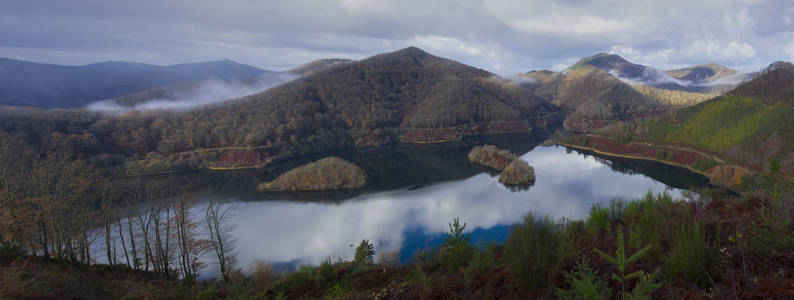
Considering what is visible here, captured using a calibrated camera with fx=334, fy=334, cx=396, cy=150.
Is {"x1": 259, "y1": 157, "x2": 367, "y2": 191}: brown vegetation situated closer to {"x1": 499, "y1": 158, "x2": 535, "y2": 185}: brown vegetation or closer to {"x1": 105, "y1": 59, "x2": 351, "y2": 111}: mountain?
{"x1": 499, "y1": 158, "x2": 535, "y2": 185}: brown vegetation

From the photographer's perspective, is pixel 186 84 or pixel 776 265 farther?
pixel 186 84

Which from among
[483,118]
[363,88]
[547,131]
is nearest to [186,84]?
[363,88]

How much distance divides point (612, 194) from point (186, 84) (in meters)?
202

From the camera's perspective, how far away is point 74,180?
21.0 m

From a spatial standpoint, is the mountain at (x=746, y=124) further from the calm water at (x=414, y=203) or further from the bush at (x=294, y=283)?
the bush at (x=294, y=283)

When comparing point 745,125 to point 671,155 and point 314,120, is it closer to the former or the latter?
point 671,155

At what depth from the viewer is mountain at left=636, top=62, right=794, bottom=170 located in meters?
49.1

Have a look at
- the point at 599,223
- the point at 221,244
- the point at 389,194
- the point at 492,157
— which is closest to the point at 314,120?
the point at 492,157

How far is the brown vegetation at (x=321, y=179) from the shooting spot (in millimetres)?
56875

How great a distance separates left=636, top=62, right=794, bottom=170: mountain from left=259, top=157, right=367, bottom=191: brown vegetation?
58.4 meters

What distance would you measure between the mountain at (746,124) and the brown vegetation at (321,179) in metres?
58.4

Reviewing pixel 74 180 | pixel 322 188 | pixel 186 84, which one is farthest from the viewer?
pixel 186 84

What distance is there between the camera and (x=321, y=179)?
189 feet

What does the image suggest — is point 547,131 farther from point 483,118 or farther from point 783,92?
point 783,92
